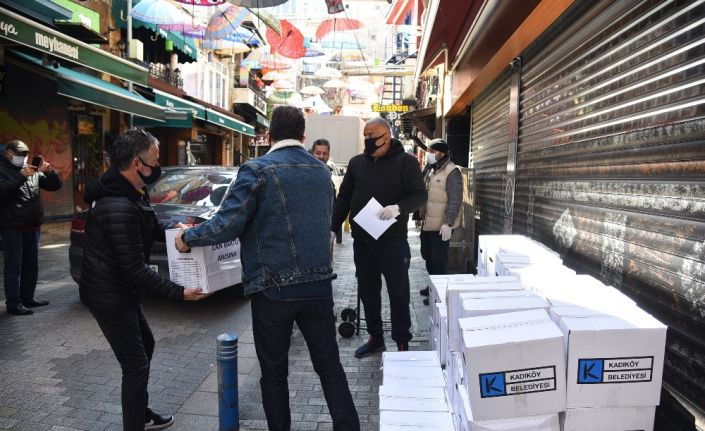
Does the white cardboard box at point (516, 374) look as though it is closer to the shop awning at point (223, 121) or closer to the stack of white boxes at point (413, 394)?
the stack of white boxes at point (413, 394)

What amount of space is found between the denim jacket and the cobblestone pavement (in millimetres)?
1238

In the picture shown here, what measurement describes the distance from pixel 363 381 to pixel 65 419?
2123mm

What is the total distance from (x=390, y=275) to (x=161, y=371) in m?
2.12

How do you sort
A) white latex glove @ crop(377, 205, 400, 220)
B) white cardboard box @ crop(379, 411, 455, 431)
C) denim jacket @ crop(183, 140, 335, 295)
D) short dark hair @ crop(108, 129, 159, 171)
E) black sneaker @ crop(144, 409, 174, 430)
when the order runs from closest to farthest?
white cardboard box @ crop(379, 411, 455, 431) < denim jacket @ crop(183, 140, 335, 295) < short dark hair @ crop(108, 129, 159, 171) < black sneaker @ crop(144, 409, 174, 430) < white latex glove @ crop(377, 205, 400, 220)

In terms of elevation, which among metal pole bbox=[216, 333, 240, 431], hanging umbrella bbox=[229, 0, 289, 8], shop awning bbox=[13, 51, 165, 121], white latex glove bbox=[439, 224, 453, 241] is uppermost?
hanging umbrella bbox=[229, 0, 289, 8]

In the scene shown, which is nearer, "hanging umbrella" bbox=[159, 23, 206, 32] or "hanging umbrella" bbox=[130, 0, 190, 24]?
"hanging umbrella" bbox=[130, 0, 190, 24]

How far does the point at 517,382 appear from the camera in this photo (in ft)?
6.29

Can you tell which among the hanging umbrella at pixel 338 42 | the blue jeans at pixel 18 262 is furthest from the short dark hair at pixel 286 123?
the hanging umbrella at pixel 338 42

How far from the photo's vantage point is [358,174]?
4434 mm

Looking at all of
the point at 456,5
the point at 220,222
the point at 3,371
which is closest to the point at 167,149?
the point at 456,5

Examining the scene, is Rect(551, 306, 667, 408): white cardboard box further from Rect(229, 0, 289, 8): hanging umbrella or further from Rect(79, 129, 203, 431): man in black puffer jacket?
Rect(229, 0, 289, 8): hanging umbrella

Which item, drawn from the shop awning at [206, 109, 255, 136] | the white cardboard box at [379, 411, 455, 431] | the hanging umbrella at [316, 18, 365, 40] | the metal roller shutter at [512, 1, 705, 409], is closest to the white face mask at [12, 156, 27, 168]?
the white cardboard box at [379, 411, 455, 431]

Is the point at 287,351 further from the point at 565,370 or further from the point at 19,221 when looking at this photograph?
Answer: the point at 19,221

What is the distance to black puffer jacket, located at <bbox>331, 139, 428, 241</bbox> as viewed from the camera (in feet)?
13.9
